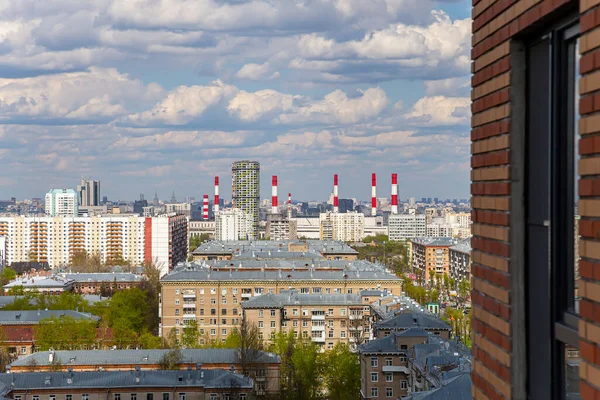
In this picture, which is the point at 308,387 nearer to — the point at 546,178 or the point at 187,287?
the point at 187,287

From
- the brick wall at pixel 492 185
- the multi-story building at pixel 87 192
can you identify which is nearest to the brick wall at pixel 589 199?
the brick wall at pixel 492 185

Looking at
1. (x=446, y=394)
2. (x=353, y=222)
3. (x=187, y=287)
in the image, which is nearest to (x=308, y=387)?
(x=446, y=394)

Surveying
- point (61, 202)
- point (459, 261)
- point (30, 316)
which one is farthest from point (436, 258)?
point (61, 202)

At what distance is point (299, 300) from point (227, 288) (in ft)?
14.6

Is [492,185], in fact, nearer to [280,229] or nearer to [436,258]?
[436,258]

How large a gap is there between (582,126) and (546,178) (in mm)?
545

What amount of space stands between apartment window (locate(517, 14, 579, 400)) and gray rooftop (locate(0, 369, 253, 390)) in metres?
19.2

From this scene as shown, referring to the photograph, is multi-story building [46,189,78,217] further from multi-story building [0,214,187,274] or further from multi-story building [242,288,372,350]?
multi-story building [242,288,372,350]

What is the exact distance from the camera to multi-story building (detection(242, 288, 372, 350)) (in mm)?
33188

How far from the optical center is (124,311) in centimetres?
3706

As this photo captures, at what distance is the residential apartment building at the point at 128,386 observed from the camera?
21328 mm

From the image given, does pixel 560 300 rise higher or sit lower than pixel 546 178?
lower

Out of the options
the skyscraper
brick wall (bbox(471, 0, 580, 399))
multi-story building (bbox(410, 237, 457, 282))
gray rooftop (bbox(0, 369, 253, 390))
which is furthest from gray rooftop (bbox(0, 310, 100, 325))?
the skyscraper

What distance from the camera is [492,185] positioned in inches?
122
